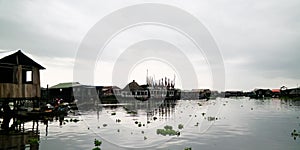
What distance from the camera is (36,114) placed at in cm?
3388

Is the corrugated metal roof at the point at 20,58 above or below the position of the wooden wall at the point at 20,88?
above

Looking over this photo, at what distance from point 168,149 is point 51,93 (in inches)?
2698

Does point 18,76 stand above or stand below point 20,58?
below

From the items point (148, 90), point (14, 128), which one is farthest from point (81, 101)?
point (14, 128)

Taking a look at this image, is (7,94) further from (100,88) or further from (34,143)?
(100,88)

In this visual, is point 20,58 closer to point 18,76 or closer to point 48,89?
point 18,76

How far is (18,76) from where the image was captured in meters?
25.4

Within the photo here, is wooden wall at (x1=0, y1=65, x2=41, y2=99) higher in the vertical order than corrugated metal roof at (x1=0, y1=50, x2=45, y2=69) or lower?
lower

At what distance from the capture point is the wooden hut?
24.4 m

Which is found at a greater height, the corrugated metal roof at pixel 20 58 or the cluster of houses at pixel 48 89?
the corrugated metal roof at pixel 20 58

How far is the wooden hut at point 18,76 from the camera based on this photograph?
24391 millimetres

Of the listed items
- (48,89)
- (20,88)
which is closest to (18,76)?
(20,88)

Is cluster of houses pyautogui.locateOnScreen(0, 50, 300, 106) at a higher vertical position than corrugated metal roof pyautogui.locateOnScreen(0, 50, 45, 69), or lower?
lower

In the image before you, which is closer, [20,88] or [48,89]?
[20,88]
